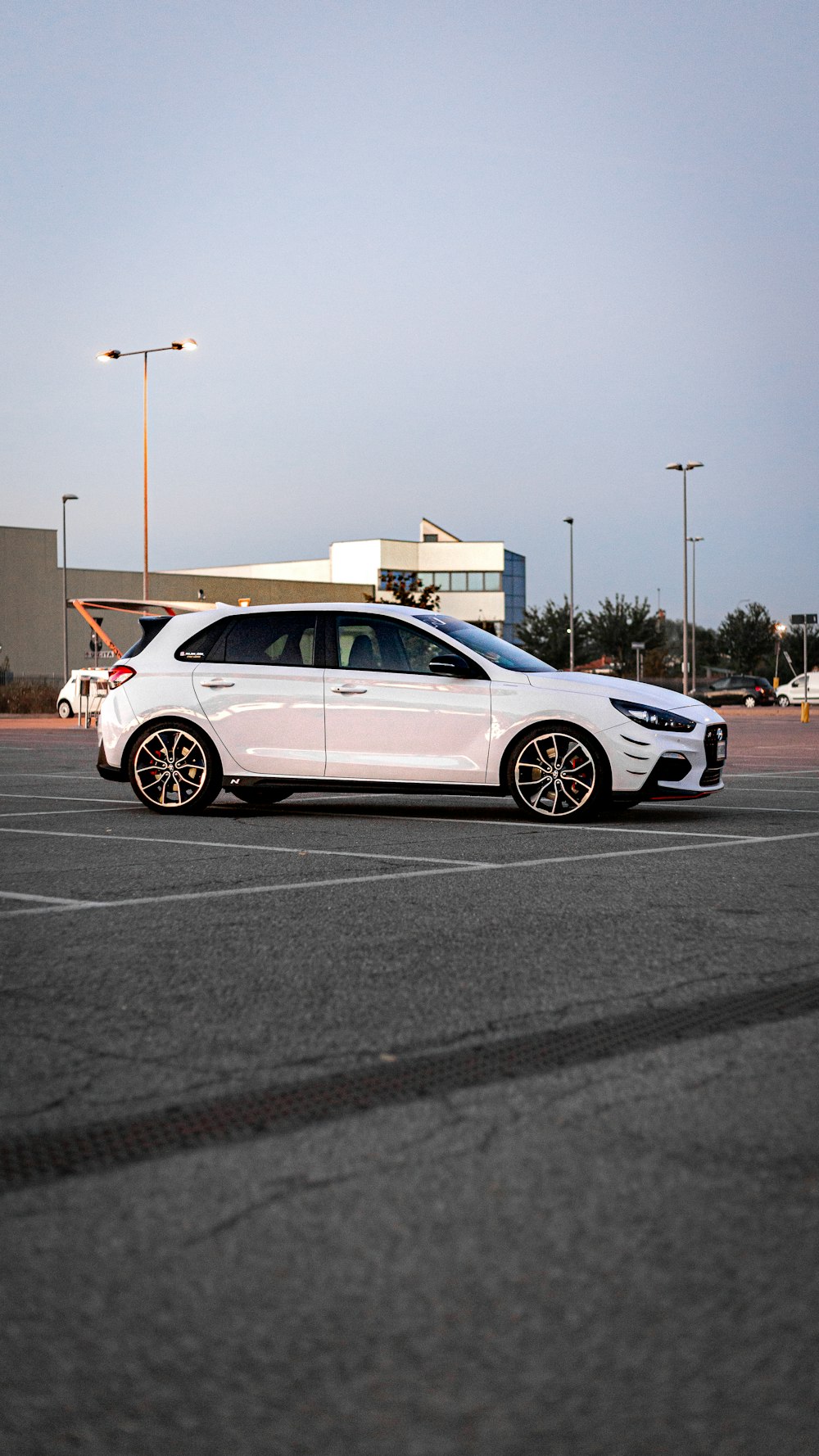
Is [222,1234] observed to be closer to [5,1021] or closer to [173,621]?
[5,1021]

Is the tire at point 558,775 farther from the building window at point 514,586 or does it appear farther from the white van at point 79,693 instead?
the building window at point 514,586

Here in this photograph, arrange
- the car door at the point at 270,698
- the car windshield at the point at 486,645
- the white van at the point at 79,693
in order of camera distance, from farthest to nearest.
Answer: the white van at the point at 79,693
the car door at the point at 270,698
the car windshield at the point at 486,645

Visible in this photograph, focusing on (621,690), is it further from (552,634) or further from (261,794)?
(552,634)

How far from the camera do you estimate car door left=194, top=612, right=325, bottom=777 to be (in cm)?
1152

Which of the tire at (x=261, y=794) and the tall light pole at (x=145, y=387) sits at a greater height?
the tall light pole at (x=145, y=387)

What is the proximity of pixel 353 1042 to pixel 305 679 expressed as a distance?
7304 mm

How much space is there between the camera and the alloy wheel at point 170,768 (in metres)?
11.8

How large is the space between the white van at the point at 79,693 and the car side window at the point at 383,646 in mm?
17368

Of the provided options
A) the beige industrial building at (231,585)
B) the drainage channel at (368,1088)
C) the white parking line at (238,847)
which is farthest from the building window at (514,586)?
the drainage channel at (368,1088)

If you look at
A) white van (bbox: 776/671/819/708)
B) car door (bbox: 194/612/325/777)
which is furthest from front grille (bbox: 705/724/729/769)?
white van (bbox: 776/671/819/708)

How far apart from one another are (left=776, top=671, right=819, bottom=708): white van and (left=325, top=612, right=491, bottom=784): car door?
56.5 metres

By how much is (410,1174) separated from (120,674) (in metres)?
9.04

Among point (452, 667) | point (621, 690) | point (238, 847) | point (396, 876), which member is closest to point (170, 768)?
point (452, 667)

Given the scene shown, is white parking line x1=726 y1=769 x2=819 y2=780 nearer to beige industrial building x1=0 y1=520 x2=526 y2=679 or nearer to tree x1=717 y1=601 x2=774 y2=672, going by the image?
beige industrial building x1=0 y1=520 x2=526 y2=679
